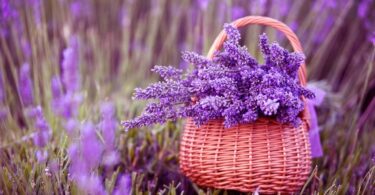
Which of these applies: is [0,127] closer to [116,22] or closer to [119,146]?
[119,146]

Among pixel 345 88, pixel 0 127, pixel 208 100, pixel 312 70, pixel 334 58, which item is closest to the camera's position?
pixel 208 100

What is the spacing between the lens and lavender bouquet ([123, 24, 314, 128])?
1.42 m

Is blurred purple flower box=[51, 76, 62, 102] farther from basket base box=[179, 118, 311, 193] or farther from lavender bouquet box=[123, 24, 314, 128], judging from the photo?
basket base box=[179, 118, 311, 193]

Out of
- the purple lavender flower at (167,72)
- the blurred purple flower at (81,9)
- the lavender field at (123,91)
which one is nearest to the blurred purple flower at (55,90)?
the lavender field at (123,91)

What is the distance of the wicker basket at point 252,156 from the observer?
1.48 metres

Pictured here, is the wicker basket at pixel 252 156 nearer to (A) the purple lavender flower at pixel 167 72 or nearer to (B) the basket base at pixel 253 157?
(B) the basket base at pixel 253 157

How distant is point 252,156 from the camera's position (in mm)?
1482

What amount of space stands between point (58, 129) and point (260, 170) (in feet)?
3.17

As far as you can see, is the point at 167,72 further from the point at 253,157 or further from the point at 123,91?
the point at 123,91

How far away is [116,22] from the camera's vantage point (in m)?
3.37

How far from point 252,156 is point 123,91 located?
1.39 metres

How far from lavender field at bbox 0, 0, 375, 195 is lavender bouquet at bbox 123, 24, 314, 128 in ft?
0.72

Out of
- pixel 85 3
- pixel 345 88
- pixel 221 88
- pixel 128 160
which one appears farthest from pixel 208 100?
pixel 85 3

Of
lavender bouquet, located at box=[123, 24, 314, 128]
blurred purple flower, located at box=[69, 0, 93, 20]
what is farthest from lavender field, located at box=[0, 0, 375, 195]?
lavender bouquet, located at box=[123, 24, 314, 128]
